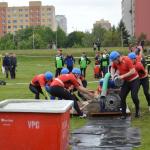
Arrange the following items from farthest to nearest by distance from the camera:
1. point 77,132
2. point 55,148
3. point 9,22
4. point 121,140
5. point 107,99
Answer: point 9,22 → point 107,99 → point 77,132 → point 121,140 → point 55,148

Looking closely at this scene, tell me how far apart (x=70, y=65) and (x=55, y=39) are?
98.9 m

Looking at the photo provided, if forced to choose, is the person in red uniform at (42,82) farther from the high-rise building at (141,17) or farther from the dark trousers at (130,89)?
the high-rise building at (141,17)

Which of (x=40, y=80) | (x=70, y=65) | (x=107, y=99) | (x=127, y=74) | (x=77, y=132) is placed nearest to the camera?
(x=77, y=132)

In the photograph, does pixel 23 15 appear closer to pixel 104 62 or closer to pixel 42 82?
pixel 104 62

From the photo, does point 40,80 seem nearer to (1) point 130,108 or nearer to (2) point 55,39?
(1) point 130,108

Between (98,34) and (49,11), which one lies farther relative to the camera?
(49,11)

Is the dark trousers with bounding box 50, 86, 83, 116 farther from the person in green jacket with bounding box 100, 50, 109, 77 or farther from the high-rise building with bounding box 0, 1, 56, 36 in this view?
the high-rise building with bounding box 0, 1, 56, 36

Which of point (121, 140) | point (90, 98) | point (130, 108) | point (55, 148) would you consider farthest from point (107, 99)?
point (55, 148)

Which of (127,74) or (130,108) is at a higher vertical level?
(127,74)

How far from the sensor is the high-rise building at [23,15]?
188125mm

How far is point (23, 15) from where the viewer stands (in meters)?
192

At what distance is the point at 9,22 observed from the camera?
7530 inches

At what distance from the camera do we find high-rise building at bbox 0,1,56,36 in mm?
188125

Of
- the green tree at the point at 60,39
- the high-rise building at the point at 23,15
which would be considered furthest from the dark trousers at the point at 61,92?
the high-rise building at the point at 23,15
